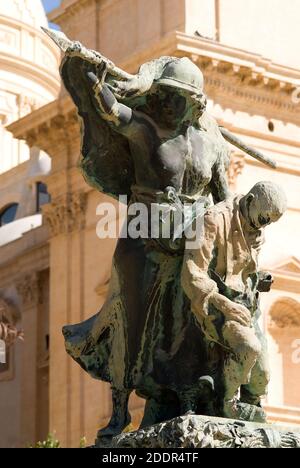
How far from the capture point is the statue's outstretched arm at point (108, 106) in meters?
8.32

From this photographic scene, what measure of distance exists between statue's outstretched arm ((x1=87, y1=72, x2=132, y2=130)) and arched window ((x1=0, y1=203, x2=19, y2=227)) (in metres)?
39.4

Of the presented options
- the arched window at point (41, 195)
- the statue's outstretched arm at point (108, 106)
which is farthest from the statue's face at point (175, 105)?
the arched window at point (41, 195)

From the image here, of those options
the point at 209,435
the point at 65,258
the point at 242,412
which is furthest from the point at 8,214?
the point at 209,435

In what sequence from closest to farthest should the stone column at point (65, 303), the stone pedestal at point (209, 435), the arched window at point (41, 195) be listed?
the stone pedestal at point (209, 435)
the stone column at point (65, 303)
the arched window at point (41, 195)

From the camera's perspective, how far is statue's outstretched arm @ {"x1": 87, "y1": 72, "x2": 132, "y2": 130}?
27.3 feet

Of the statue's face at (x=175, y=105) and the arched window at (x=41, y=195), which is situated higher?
the arched window at (x=41, y=195)

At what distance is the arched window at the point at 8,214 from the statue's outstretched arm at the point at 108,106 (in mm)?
39446

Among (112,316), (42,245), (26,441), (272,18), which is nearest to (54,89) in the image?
(42,245)

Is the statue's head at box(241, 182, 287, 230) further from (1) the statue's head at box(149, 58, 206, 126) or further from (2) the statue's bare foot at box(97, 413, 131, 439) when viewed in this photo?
(2) the statue's bare foot at box(97, 413, 131, 439)

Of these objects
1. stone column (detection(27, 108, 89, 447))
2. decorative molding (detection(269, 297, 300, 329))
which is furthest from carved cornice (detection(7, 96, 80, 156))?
decorative molding (detection(269, 297, 300, 329))

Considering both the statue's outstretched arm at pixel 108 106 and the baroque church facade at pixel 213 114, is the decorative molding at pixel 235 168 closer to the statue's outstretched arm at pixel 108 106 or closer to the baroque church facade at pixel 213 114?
the baroque church facade at pixel 213 114

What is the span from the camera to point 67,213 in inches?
1277

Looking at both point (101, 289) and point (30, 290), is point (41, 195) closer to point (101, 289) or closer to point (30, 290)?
point (30, 290)

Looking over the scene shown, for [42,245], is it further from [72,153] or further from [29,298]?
[72,153]
